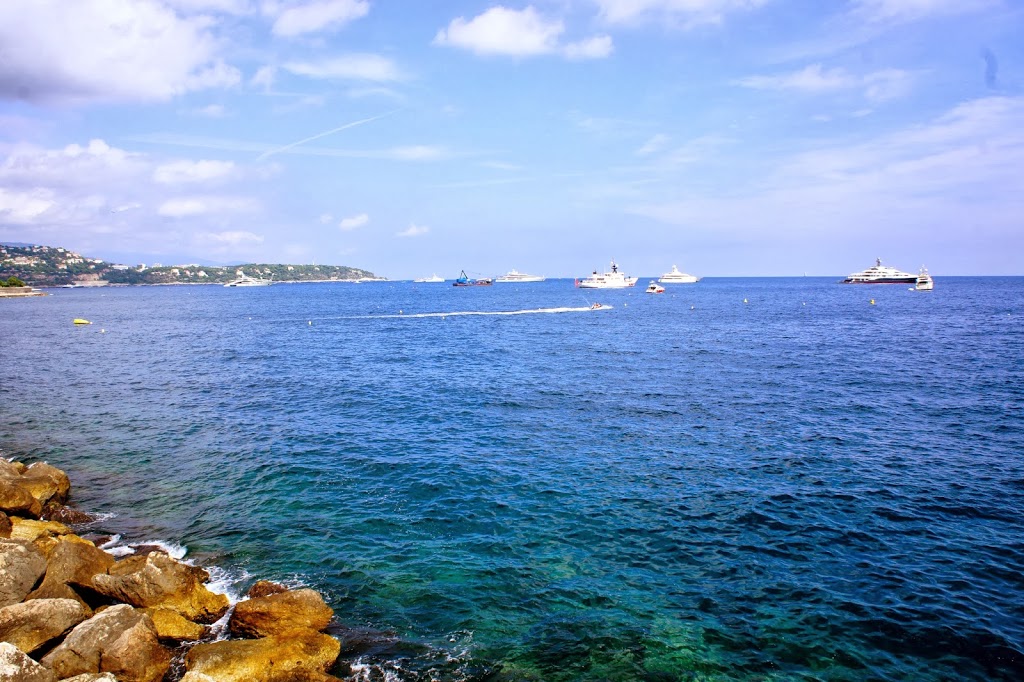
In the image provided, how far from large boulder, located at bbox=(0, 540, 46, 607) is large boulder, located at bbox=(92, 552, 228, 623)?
1.54m

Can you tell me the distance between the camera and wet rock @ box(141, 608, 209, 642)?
50.5 feet

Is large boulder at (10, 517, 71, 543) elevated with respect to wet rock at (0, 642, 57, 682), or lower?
lower

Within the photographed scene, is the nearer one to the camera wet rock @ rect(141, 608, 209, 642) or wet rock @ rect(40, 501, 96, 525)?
wet rock @ rect(141, 608, 209, 642)

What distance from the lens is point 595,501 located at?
78.8 ft

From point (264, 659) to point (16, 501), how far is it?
15464 millimetres

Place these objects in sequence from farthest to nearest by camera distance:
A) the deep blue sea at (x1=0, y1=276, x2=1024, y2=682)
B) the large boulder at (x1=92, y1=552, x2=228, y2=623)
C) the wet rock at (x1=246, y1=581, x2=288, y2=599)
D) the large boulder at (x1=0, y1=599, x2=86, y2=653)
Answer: the wet rock at (x1=246, y1=581, x2=288, y2=599) → the large boulder at (x1=92, y1=552, x2=228, y2=623) → the deep blue sea at (x1=0, y1=276, x2=1024, y2=682) → the large boulder at (x1=0, y1=599, x2=86, y2=653)

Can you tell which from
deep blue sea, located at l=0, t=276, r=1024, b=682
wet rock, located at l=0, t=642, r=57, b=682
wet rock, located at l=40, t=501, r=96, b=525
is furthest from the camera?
wet rock, located at l=40, t=501, r=96, b=525

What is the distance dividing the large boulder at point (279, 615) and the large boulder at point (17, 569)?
18.1ft

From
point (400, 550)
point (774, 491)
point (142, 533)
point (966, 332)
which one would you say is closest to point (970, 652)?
point (774, 491)

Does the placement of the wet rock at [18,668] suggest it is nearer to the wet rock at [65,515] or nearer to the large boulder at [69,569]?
the large boulder at [69,569]

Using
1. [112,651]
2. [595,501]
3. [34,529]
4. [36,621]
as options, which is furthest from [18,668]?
[595,501]

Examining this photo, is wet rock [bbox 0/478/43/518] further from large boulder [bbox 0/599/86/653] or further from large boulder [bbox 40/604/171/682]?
large boulder [bbox 40/604/171/682]

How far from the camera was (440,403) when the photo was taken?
135ft

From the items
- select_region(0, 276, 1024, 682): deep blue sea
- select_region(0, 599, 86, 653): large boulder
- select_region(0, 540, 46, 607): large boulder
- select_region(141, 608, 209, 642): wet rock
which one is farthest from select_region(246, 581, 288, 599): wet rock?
select_region(0, 540, 46, 607): large boulder
